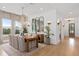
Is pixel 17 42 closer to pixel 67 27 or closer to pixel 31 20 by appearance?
pixel 31 20

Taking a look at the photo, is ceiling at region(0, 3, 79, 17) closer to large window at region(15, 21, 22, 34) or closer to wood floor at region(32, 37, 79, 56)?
large window at region(15, 21, 22, 34)

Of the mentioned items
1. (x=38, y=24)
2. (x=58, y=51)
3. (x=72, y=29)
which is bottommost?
(x=58, y=51)

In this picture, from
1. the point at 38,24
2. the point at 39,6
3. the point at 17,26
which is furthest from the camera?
the point at 38,24

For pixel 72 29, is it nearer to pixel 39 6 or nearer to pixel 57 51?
pixel 39 6

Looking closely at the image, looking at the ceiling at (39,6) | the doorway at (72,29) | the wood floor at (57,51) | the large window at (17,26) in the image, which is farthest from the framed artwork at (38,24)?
the doorway at (72,29)

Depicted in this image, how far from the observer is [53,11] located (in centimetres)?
749

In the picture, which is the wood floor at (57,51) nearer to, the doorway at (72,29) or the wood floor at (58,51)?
the wood floor at (58,51)

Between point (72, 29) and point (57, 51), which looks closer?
point (57, 51)

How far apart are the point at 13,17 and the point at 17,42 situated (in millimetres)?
3129

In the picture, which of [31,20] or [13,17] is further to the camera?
[31,20]

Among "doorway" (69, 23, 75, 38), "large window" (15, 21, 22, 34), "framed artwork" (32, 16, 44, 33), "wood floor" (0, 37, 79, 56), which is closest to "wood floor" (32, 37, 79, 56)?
"wood floor" (0, 37, 79, 56)

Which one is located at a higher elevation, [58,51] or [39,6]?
[39,6]

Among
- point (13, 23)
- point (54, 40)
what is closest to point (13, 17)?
point (13, 23)

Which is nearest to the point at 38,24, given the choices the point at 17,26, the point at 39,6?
the point at 17,26
